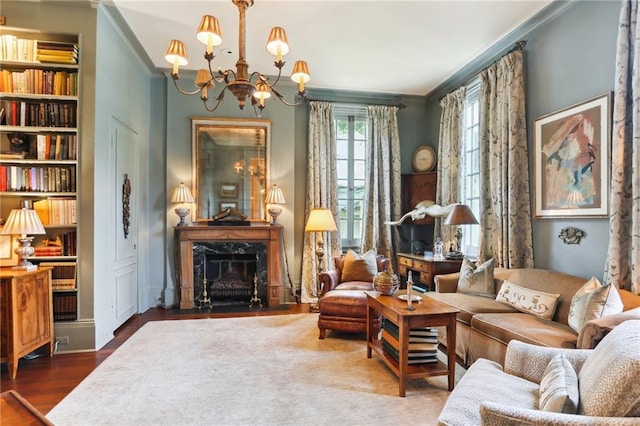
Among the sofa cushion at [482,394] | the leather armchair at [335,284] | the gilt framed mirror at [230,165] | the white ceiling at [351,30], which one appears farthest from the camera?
the gilt framed mirror at [230,165]

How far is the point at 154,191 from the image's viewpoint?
200 inches

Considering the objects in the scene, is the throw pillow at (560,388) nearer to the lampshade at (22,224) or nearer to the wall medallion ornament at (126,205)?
the lampshade at (22,224)

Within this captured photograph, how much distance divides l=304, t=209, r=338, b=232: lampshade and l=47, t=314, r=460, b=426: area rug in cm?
143

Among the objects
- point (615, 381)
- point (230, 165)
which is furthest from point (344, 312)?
point (230, 165)

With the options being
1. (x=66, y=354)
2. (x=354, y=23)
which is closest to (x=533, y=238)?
(x=354, y=23)

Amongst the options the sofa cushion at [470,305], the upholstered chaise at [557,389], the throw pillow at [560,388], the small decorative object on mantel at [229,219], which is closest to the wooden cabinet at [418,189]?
the sofa cushion at [470,305]

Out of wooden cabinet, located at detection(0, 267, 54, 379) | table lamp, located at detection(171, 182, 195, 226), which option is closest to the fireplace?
table lamp, located at detection(171, 182, 195, 226)

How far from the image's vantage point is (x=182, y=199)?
4871 mm

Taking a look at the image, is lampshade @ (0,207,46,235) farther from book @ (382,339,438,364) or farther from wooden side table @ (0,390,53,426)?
book @ (382,339,438,364)

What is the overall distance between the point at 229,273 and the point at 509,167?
13.3 ft

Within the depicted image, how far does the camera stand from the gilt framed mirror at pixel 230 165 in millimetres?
5133

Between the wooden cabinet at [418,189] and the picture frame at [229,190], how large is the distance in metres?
2.82

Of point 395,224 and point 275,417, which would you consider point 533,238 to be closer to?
point 395,224

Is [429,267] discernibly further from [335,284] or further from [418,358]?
[418,358]
